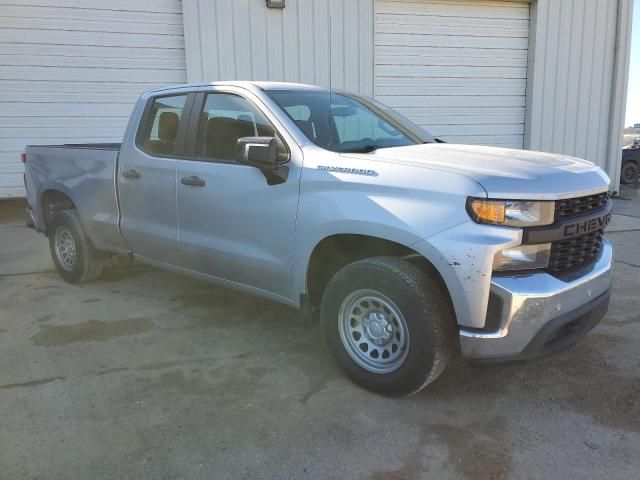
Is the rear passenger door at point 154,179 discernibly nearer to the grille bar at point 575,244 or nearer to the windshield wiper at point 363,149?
the windshield wiper at point 363,149

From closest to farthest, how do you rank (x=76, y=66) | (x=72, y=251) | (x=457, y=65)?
(x=72, y=251)
(x=76, y=66)
(x=457, y=65)

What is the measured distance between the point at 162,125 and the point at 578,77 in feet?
30.9

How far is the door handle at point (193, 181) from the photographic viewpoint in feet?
13.3

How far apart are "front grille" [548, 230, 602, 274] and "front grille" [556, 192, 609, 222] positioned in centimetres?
13

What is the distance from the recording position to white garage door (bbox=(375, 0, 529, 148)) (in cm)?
1023

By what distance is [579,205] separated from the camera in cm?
310

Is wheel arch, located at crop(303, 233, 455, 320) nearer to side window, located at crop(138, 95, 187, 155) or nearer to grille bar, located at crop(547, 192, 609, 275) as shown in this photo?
grille bar, located at crop(547, 192, 609, 275)

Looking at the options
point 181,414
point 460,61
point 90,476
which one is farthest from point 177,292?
point 460,61

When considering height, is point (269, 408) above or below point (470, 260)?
below

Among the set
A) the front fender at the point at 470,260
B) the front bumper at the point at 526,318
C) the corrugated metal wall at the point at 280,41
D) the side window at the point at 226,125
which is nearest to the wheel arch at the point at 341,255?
the front fender at the point at 470,260

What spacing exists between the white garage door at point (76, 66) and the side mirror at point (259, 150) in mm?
6588

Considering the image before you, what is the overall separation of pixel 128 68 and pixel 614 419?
8.64 m

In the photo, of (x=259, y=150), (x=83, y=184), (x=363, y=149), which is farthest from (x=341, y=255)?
(x=83, y=184)

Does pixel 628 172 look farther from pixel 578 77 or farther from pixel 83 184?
pixel 83 184
